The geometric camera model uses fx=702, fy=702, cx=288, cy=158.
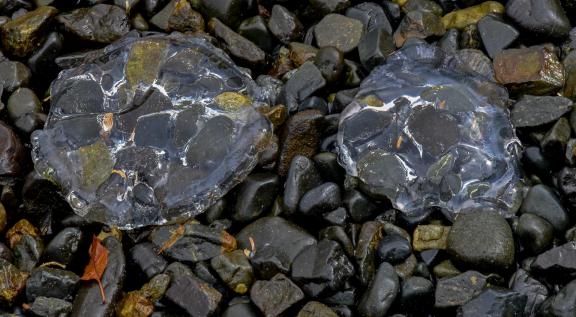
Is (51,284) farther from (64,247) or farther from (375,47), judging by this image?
(375,47)

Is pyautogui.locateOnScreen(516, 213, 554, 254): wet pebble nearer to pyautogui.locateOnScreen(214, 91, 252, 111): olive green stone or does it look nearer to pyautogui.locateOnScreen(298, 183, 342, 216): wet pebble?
pyautogui.locateOnScreen(298, 183, 342, 216): wet pebble

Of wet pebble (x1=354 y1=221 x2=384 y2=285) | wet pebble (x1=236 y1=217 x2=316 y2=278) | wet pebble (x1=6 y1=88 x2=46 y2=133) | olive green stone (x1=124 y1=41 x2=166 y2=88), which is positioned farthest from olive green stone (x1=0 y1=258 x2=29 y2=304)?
wet pebble (x1=354 y1=221 x2=384 y2=285)

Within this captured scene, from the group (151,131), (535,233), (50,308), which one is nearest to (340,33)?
(151,131)

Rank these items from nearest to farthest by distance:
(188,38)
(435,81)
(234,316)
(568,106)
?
(234,316)
(568,106)
(435,81)
(188,38)

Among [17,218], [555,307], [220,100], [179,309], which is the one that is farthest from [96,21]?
[555,307]

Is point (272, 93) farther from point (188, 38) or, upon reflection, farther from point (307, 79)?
Result: point (188, 38)
